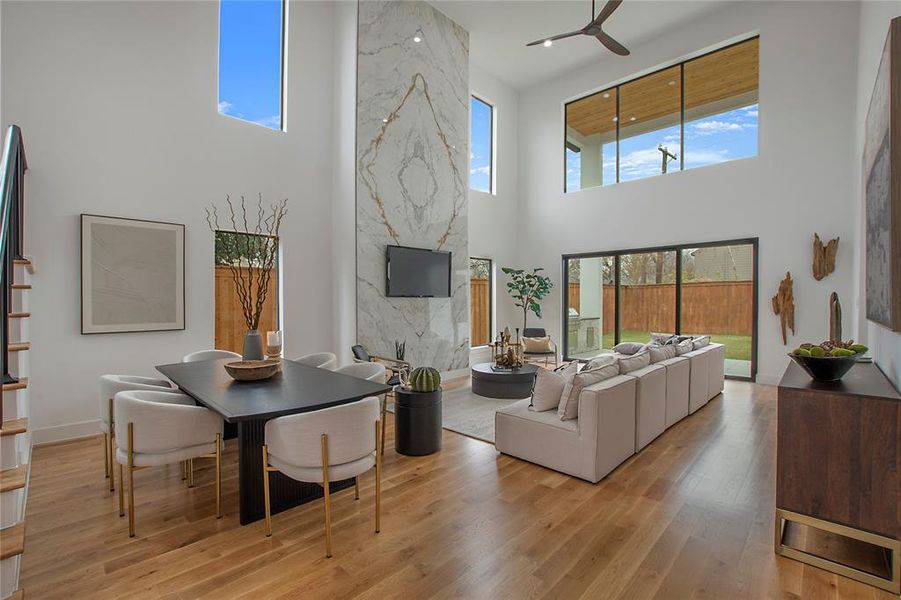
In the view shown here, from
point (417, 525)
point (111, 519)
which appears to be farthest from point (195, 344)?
point (417, 525)

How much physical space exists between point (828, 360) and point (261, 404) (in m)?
3.18

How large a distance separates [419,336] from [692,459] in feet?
13.8

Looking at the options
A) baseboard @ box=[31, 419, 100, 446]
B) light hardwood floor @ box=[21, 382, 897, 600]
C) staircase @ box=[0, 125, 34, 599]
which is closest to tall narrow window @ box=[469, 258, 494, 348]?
light hardwood floor @ box=[21, 382, 897, 600]

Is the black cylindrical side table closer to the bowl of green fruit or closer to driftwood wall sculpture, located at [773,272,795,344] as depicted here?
the bowl of green fruit

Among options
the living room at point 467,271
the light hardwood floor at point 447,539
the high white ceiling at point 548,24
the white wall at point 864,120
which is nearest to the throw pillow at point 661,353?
the living room at point 467,271

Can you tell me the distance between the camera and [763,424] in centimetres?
457

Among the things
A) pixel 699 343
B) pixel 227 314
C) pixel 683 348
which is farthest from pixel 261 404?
pixel 699 343

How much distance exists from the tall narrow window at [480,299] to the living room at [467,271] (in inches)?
2.8

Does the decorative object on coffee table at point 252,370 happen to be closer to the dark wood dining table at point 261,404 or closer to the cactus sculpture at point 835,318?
the dark wood dining table at point 261,404

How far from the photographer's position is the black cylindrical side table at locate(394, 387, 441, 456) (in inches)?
148

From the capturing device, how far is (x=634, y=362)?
12.8 ft

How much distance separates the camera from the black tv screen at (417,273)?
6.38 m

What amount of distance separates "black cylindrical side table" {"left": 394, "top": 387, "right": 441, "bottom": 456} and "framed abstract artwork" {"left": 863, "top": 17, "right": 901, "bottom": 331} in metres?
3.02

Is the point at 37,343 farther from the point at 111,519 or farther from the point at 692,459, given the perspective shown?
the point at 692,459
